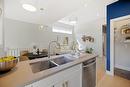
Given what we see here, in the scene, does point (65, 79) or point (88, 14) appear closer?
point (65, 79)

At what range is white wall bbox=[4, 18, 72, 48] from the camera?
4328mm

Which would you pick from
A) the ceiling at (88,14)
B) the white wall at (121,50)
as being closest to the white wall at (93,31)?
the ceiling at (88,14)

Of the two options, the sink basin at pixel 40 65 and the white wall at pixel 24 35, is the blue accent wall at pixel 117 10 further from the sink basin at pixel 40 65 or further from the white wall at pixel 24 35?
the white wall at pixel 24 35

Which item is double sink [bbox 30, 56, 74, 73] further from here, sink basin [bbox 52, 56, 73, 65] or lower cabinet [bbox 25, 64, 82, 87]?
lower cabinet [bbox 25, 64, 82, 87]

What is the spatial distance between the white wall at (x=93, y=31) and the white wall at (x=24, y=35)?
3556mm

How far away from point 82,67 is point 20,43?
3.54m

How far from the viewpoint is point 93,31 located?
27.2ft

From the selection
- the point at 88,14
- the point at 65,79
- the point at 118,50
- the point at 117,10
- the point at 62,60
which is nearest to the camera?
the point at 65,79

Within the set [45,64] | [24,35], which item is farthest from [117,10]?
[24,35]

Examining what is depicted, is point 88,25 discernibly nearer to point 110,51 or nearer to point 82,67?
point 110,51

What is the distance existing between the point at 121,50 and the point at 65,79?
4190 millimetres

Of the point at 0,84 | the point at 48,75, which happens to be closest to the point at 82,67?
the point at 48,75

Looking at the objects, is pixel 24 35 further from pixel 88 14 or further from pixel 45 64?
pixel 88 14

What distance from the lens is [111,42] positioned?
4.15 metres
